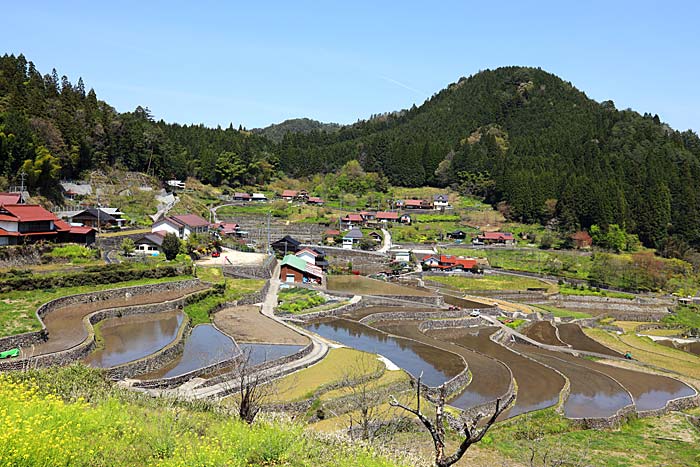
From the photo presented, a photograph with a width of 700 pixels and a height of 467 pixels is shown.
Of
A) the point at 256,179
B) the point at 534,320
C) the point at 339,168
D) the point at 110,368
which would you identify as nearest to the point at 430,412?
the point at 110,368

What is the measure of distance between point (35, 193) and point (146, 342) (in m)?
24.8

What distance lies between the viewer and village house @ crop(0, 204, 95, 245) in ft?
102

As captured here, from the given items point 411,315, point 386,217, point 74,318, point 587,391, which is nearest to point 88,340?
point 74,318

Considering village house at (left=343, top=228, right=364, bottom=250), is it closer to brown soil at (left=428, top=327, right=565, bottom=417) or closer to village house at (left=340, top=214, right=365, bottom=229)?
village house at (left=340, top=214, right=365, bottom=229)

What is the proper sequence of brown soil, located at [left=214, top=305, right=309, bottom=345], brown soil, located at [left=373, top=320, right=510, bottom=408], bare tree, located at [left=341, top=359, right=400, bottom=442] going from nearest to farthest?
1. bare tree, located at [left=341, top=359, right=400, bottom=442]
2. brown soil, located at [left=373, top=320, right=510, bottom=408]
3. brown soil, located at [left=214, top=305, right=309, bottom=345]

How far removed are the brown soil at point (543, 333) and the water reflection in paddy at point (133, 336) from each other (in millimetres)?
20062

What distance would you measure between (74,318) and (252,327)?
7.97 metres

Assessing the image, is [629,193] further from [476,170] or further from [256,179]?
[256,179]

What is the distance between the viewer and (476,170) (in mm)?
81188

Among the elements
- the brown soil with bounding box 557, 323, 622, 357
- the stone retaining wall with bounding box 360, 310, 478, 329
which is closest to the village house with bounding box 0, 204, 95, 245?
the stone retaining wall with bounding box 360, 310, 478, 329

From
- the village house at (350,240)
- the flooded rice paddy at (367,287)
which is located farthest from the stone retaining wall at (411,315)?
the village house at (350,240)

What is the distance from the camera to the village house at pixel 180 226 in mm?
45344

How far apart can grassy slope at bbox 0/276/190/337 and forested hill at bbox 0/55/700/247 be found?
48.6ft

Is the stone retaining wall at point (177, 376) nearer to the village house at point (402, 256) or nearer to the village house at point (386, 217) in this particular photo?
the village house at point (402, 256)
